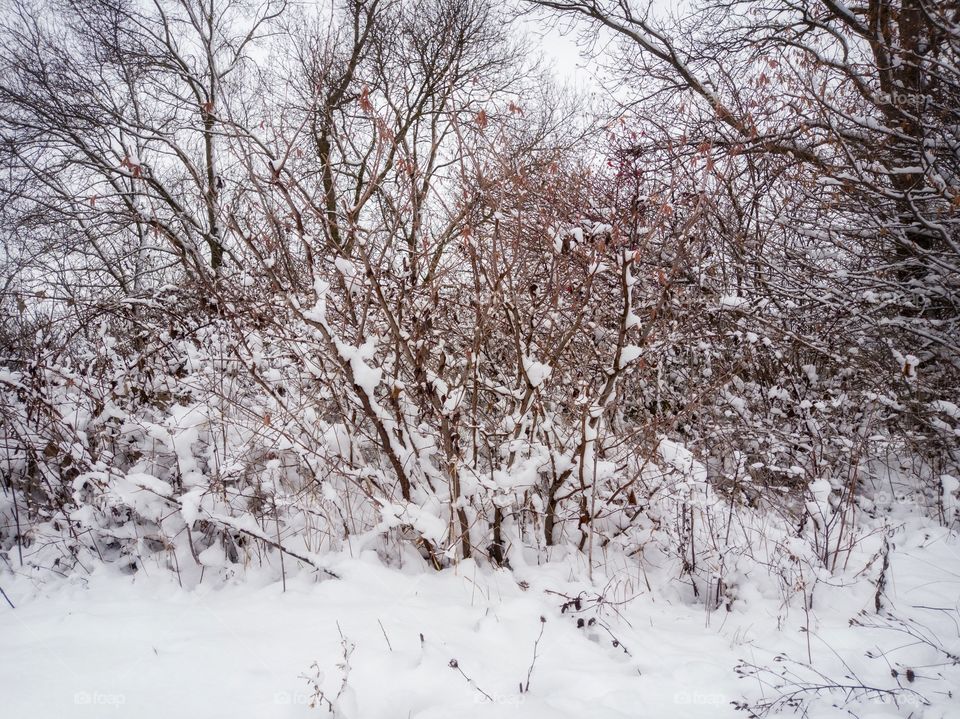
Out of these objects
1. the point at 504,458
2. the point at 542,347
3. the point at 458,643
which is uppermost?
the point at 542,347

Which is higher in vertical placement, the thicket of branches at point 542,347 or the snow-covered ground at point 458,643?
the thicket of branches at point 542,347

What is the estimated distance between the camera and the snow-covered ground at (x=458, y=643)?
1.78m

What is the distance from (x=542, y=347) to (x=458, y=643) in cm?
171

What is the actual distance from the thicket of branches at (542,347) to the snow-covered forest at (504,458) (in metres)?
0.04

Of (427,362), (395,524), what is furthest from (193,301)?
(395,524)

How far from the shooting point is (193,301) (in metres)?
4.61

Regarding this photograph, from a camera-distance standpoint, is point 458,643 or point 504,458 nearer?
point 458,643

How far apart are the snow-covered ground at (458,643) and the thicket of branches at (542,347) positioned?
22 cm

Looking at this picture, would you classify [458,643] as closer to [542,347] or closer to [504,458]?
[504,458]

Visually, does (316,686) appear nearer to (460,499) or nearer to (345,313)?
(460,499)

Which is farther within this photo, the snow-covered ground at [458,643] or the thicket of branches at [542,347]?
the thicket of branches at [542,347]

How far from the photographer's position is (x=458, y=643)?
2.10m

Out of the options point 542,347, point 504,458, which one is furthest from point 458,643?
point 542,347

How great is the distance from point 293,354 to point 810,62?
17.4 feet
